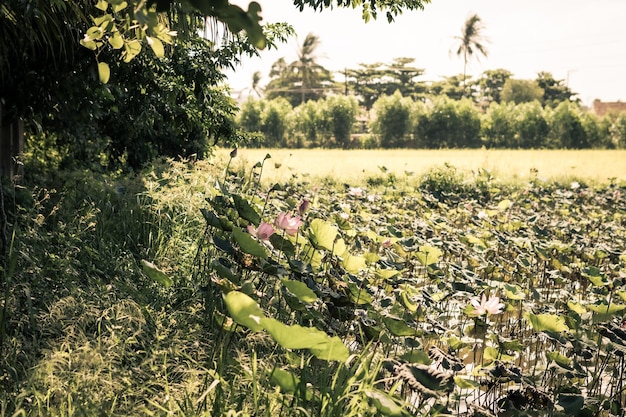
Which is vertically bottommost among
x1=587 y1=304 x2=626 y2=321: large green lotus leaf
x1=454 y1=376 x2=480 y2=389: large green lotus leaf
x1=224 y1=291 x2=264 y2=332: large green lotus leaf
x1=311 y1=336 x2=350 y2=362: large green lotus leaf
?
x1=454 y1=376 x2=480 y2=389: large green lotus leaf

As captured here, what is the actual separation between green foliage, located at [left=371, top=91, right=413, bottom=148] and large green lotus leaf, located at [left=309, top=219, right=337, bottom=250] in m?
34.3

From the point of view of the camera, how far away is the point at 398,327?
8.98 feet

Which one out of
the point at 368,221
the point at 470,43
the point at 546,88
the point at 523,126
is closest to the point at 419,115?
the point at 523,126

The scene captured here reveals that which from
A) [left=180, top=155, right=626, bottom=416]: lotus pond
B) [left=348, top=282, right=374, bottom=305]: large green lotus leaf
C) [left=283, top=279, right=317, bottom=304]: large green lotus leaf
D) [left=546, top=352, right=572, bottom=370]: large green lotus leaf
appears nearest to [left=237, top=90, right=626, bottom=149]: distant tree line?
[left=180, top=155, right=626, bottom=416]: lotus pond

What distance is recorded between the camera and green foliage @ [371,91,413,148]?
121 ft

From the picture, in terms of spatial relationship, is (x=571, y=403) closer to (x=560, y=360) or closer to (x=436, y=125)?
(x=560, y=360)

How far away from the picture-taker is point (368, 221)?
6750 millimetres

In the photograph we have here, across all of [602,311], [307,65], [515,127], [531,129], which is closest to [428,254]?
[602,311]

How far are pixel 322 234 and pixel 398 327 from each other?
0.63 metres

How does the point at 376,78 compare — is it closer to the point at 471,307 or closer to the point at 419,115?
the point at 419,115

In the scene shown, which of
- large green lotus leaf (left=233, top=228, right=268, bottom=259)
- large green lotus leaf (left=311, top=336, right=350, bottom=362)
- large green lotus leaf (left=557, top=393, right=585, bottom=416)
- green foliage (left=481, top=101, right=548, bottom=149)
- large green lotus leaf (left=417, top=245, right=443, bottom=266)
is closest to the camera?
large green lotus leaf (left=311, top=336, right=350, bottom=362)

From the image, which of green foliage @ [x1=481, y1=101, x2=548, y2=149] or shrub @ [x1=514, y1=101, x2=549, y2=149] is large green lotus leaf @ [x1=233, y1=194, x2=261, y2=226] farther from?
shrub @ [x1=514, y1=101, x2=549, y2=149]

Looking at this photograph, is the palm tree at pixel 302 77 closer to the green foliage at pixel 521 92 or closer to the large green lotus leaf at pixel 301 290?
the green foliage at pixel 521 92

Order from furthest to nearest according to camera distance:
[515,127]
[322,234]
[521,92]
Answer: [521,92] → [515,127] → [322,234]
